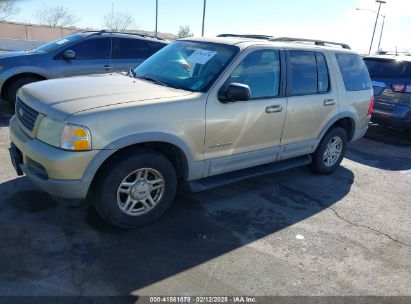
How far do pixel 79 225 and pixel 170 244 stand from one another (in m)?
0.91

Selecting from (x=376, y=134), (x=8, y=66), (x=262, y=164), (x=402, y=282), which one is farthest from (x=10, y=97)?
(x=376, y=134)

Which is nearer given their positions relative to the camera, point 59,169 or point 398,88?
point 59,169

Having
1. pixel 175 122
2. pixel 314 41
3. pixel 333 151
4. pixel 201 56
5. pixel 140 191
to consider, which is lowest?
pixel 333 151

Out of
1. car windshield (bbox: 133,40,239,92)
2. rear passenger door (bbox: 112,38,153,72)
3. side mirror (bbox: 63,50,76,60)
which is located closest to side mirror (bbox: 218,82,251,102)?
car windshield (bbox: 133,40,239,92)

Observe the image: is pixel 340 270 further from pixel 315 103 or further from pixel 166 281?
pixel 315 103

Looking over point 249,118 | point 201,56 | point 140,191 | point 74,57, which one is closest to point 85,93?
point 140,191

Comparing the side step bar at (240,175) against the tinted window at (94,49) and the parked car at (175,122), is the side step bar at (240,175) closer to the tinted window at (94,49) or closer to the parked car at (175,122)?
the parked car at (175,122)

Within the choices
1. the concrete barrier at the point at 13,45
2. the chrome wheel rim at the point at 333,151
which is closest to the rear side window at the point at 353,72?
the chrome wheel rim at the point at 333,151

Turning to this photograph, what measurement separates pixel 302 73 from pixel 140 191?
102 inches

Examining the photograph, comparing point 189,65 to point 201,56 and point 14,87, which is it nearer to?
point 201,56

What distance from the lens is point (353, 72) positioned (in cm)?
581

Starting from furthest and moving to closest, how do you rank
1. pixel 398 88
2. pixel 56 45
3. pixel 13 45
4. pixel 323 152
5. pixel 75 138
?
pixel 13 45, pixel 398 88, pixel 56 45, pixel 323 152, pixel 75 138

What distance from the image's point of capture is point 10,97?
24.2 ft

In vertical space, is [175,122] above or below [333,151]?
above
